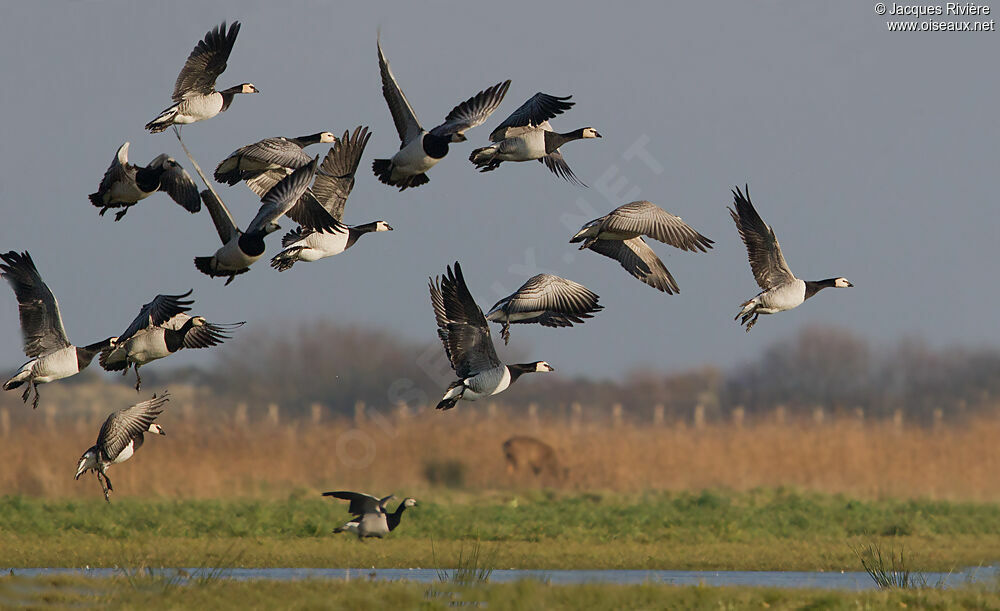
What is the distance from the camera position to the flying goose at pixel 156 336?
17.7 metres

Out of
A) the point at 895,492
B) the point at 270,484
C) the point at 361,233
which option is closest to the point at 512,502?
the point at 270,484

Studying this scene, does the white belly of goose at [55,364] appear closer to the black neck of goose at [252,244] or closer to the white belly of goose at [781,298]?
the black neck of goose at [252,244]

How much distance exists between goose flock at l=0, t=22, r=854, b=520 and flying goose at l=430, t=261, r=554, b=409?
1 centimetres

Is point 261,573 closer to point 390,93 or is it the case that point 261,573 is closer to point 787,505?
point 390,93

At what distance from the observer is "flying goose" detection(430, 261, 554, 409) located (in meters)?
17.5

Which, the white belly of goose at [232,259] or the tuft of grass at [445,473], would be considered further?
the tuft of grass at [445,473]

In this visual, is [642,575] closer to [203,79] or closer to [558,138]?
[558,138]

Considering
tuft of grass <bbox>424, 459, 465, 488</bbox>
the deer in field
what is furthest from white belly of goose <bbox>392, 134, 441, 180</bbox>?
the deer in field

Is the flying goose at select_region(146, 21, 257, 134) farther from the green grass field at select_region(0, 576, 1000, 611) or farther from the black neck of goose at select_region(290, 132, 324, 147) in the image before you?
the green grass field at select_region(0, 576, 1000, 611)

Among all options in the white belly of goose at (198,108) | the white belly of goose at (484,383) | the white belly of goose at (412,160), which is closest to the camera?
the white belly of goose at (484,383)

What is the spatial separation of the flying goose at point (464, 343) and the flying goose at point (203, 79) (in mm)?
4719

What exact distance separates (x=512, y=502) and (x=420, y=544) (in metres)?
6.21

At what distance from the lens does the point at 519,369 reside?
1845 centimetres

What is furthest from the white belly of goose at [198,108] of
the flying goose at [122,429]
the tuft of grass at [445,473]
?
the tuft of grass at [445,473]
